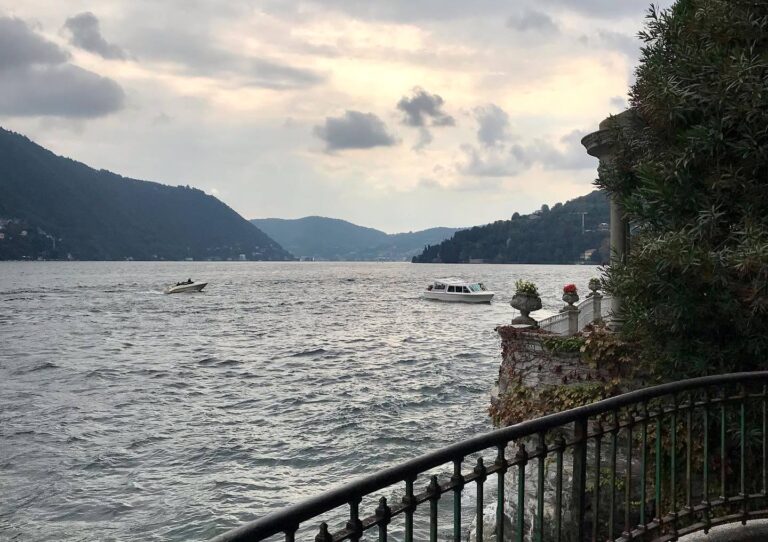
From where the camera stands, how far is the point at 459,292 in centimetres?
7606

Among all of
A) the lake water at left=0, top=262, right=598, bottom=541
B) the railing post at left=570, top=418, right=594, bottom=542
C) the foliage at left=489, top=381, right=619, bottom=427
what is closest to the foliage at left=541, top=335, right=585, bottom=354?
the foliage at left=489, top=381, right=619, bottom=427

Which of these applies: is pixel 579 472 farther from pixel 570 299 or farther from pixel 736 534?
pixel 570 299

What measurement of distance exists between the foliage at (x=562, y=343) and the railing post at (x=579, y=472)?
29.0 ft

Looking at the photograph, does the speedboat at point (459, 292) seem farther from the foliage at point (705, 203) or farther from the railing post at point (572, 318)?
the foliage at point (705, 203)

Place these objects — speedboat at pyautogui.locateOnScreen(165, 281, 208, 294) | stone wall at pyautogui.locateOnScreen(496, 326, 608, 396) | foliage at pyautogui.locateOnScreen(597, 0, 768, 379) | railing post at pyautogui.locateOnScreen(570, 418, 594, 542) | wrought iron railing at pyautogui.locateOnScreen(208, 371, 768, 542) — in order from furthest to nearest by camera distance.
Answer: speedboat at pyautogui.locateOnScreen(165, 281, 208, 294), stone wall at pyautogui.locateOnScreen(496, 326, 608, 396), foliage at pyautogui.locateOnScreen(597, 0, 768, 379), railing post at pyautogui.locateOnScreen(570, 418, 594, 542), wrought iron railing at pyautogui.locateOnScreen(208, 371, 768, 542)

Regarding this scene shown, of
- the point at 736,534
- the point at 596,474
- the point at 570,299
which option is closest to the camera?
the point at 596,474

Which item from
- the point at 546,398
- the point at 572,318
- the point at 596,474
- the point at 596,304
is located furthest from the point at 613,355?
the point at 596,474

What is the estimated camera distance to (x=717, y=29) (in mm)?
8445

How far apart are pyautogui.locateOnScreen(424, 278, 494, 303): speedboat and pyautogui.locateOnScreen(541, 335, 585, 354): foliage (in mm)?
61184

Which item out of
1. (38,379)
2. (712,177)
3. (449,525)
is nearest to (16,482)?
(449,525)

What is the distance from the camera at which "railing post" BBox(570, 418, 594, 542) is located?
141 inches

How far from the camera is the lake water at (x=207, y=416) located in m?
15.3

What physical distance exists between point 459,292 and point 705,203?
223 ft

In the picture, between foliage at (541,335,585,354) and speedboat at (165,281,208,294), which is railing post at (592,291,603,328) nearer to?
foliage at (541,335,585,354)
